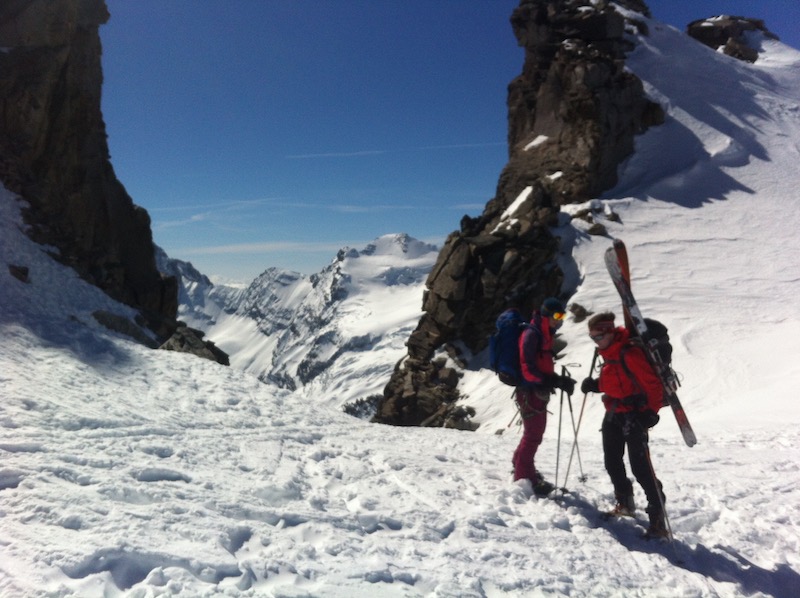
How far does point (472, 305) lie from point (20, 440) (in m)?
25.1

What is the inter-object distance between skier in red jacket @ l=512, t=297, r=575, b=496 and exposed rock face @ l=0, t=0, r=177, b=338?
60.4 feet

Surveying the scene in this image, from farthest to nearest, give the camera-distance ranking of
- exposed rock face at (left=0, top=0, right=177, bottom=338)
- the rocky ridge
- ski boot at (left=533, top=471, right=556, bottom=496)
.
Result: exposed rock face at (left=0, top=0, right=177, bottom=338) → the rocky ridge → ski boot at (left=533, top=471, right=556, bottom=496)

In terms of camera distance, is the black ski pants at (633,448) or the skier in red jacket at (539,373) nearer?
the black ski pants at (633,448)

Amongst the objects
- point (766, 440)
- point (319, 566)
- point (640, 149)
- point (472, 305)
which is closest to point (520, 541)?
point (319, 566)

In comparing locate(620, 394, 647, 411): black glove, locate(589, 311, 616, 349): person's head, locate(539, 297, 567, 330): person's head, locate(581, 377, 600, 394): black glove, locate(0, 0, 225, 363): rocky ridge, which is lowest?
locate(620, 394, 647, 411): black glove

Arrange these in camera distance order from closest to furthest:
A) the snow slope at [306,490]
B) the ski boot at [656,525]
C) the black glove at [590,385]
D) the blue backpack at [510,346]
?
the snow slope at [306,490], the ski boot at [656,525], the black glove at [590,385], the blue backpack at [510,346]

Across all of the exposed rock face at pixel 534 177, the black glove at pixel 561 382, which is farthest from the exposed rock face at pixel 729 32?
the black glove at pixel 561 382

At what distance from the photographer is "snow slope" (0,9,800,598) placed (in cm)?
447

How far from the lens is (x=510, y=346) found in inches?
271

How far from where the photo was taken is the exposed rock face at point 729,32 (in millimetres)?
58406

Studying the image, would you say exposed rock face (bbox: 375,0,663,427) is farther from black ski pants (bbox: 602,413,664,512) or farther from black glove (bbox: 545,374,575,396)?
black ski pants (bbox: 602,413,664,512)

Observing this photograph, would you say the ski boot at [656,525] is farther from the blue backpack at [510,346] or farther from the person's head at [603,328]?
the blue backpack at [510,346]

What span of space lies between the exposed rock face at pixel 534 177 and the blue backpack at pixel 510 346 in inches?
753

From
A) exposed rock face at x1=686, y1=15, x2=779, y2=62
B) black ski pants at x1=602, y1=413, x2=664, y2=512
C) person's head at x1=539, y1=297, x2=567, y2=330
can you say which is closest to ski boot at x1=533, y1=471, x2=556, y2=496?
black ski pants at x1=602, y1=413, x2=664, y2=512
